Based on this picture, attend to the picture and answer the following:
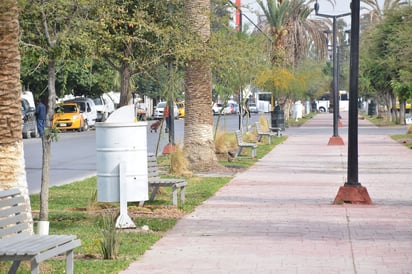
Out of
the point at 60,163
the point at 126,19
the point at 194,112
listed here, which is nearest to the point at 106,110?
the point at 60,163

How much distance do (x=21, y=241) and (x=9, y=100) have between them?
1780mm

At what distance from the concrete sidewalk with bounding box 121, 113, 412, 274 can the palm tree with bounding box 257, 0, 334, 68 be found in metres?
38.6

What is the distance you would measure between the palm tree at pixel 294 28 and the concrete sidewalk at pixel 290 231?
127 ft

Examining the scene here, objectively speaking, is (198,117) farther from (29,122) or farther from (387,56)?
(387,56)

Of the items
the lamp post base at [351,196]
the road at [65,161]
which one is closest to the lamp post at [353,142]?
the lamp post base at [351,196]

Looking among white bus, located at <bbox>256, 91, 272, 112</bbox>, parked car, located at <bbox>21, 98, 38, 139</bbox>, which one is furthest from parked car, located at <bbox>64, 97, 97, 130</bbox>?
white bus, located at <bbox>256, 91, 272, 112</bbox>

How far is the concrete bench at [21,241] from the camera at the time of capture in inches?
332

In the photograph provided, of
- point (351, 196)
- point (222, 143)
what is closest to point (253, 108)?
point (222, 143)

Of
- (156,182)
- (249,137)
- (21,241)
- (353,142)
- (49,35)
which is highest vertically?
(49,35)

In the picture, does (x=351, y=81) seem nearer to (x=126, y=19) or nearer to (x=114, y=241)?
(x=126, y=19)

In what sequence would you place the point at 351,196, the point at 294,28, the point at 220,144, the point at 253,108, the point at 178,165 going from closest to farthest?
the point at 351,196
the point at 178,165
the point at 220,144
the point at 294,28
the point at 253,108

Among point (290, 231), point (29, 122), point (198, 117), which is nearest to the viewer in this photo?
point (290, 231)

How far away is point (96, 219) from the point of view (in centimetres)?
1492

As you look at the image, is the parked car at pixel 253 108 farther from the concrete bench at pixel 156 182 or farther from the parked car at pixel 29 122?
the concrete bench at pixel 156 182
